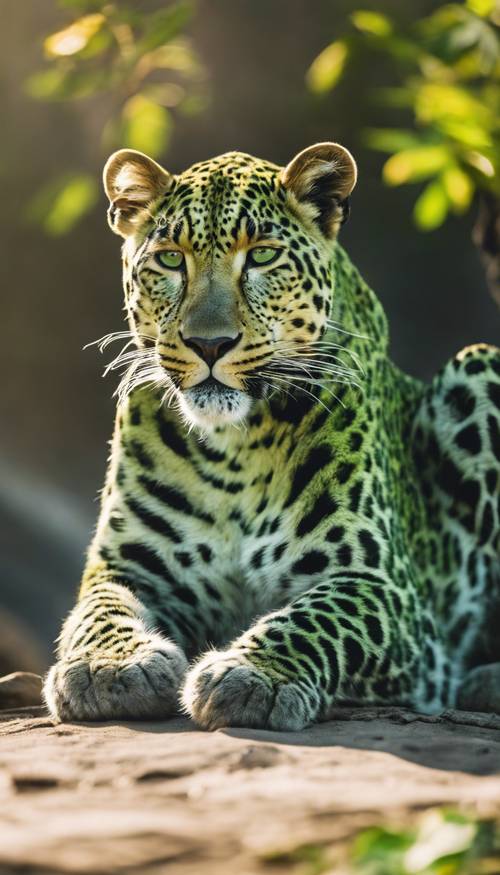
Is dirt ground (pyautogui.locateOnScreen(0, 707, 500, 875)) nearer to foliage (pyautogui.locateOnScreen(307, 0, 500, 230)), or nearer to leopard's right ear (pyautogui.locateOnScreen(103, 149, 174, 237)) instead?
leopard's right ear (pyautogui.locateOnScreen(103, 149, 174, 237))

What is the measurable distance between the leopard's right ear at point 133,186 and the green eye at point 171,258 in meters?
0.43

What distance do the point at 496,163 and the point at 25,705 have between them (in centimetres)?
404

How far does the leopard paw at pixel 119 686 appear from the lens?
577cm

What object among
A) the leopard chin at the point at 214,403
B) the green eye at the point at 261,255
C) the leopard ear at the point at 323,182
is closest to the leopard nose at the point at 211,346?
the leopard chin at the point at 214,403

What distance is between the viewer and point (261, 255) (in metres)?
6.73

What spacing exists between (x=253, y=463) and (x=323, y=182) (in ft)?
5.12

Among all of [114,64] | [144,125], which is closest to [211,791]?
[114,64]

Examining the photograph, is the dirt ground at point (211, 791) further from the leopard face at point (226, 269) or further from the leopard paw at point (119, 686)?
the leopard face at point (226, 269)

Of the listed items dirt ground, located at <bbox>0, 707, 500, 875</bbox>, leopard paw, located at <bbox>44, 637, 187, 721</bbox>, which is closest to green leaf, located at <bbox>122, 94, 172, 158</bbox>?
leopard paw, located at <bbox>44, 637, 187, 721</bbox>

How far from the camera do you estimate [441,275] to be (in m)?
15.8

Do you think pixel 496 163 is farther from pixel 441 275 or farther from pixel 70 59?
pixel 441 275

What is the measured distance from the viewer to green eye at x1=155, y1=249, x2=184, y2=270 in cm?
677

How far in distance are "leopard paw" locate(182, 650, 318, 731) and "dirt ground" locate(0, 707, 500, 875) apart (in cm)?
13

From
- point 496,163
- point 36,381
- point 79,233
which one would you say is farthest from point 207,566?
point 79,233
